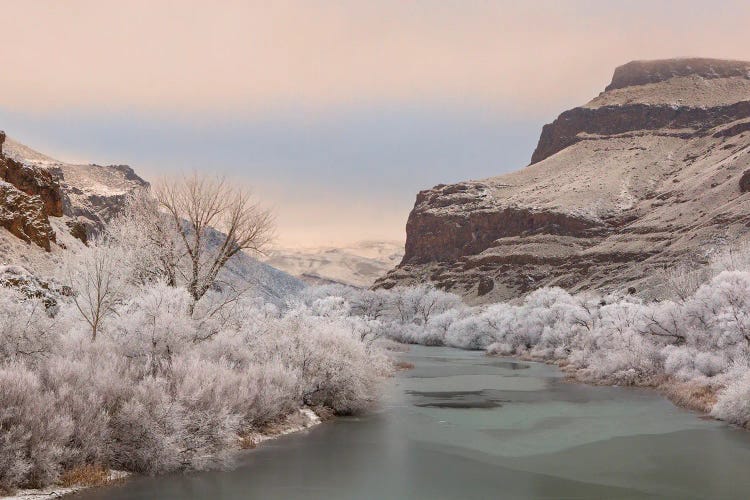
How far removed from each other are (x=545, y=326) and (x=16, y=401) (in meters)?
50.6

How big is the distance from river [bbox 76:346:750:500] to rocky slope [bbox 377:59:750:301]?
61659mm

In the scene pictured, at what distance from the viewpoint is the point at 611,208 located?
137m

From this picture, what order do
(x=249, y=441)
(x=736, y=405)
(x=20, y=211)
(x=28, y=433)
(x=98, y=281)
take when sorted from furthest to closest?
(x=20, y=211) < (x=98, y=281) < (x=736, y=405) < (x=249, y=441) < (x=28, y=433)

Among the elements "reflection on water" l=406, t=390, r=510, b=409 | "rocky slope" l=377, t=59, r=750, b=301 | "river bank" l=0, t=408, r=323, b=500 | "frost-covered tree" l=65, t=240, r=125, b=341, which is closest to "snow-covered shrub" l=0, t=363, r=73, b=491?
"river bank" l=0, t=408, r=323, b=500

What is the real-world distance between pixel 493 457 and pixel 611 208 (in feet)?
428

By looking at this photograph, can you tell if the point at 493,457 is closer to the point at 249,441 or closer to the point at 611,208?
the point at 249,441

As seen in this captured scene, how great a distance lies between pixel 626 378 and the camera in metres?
34.2

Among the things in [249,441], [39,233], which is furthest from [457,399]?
[39,233]

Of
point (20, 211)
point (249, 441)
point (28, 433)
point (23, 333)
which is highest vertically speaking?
point (20, 211)

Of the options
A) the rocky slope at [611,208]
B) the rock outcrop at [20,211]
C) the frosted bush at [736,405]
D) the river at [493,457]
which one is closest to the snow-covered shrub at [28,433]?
the river at [493,457]

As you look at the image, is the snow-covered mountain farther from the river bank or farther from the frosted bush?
the frosted bush

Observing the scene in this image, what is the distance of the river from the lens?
13578mm

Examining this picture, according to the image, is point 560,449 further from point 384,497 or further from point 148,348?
point 148,348

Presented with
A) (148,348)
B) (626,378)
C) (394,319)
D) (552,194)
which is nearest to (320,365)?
(148,348)
